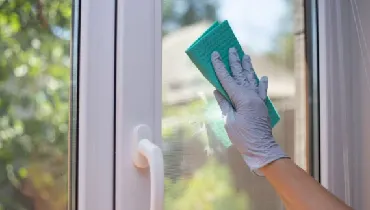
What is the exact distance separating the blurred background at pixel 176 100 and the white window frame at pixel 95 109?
4cm

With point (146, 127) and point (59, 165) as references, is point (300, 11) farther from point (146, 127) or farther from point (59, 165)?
point (59, 165)

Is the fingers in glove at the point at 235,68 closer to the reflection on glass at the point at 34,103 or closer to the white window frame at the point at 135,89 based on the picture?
the white window frame at the point at 135,89

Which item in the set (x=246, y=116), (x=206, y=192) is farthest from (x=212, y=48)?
(x=206, y=192)

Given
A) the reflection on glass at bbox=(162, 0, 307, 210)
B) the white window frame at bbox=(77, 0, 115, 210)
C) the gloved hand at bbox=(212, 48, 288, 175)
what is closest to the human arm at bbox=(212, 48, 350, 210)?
the gloved hand at bbox=(212, 48, 288, 175)

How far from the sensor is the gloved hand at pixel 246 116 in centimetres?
103

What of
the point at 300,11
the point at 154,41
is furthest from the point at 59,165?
the point at 300,11

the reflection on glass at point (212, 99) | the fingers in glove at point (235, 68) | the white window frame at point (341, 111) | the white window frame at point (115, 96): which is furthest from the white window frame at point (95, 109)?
the white window frame at point (341, 111)

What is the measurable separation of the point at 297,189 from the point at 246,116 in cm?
18

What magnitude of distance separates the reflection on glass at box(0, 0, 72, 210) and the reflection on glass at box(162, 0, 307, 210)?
9.0 inches

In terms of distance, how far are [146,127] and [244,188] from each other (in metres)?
0.35

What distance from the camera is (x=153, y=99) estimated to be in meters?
1.06

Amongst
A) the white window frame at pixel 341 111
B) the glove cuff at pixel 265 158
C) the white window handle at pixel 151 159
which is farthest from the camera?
the white window frame at pixel 341 111

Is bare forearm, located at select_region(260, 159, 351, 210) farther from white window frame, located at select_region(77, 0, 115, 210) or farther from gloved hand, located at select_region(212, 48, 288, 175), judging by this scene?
white window frame, located at select_region(77, 0, 115, 210)

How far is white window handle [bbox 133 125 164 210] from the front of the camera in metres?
0.94
